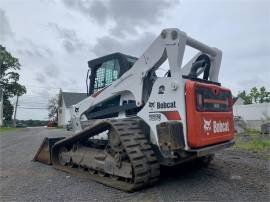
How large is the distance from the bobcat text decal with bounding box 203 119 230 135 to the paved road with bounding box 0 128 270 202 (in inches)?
38.0

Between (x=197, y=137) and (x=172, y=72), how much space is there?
121cm

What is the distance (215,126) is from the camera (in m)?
5.77

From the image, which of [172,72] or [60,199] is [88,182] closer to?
[60,199]

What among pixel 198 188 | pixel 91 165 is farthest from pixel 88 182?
pixel 198 188

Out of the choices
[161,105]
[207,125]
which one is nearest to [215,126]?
[207,125]

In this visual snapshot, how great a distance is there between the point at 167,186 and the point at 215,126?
139 centimetres

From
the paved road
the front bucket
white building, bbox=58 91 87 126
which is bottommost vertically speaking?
the paved road

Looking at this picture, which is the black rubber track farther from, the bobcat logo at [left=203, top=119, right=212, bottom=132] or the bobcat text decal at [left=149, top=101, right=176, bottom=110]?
the bobcat logo at [left=203, top=119, right=212, bottom=132]

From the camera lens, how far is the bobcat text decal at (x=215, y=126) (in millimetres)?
5449

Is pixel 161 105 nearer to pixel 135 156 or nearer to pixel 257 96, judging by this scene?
pixel 135 156

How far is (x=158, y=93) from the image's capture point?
567cm

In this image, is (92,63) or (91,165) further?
(92,63)

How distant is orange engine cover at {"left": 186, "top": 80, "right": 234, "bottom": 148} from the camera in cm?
519

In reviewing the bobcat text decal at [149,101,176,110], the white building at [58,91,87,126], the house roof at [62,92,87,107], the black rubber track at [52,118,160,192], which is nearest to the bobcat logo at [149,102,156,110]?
the bobcat text decal at [149,101,176,110]
